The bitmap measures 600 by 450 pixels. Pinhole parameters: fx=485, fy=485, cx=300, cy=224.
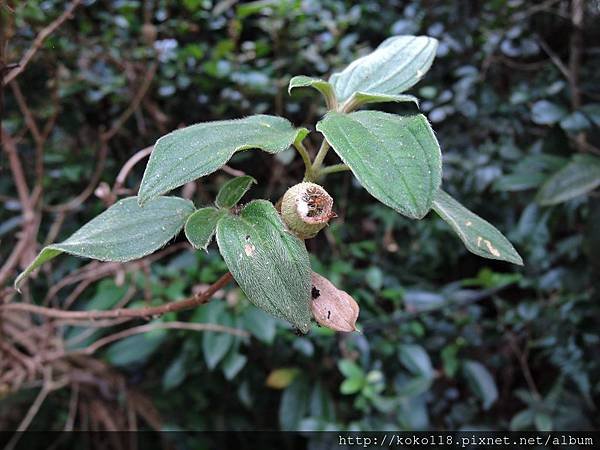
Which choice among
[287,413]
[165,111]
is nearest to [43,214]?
[165,111]

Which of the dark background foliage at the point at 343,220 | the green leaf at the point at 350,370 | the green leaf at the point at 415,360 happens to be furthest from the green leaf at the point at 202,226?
the green leaf at the point at 415,360

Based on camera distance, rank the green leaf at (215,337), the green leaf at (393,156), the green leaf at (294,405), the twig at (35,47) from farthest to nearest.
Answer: the green leaf at (294,405)
the green leaf at (215,337)
the twig at (35,47)
the green leaf at (393,156)

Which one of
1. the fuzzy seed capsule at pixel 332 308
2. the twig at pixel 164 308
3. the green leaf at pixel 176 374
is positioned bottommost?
the green leaf at pixel 176 374

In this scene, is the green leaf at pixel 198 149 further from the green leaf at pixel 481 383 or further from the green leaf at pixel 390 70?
the green leaf at pixel 481 383

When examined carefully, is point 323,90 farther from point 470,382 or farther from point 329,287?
point 470,382

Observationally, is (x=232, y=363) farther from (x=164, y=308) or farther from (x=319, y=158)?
(x=319, y=158)

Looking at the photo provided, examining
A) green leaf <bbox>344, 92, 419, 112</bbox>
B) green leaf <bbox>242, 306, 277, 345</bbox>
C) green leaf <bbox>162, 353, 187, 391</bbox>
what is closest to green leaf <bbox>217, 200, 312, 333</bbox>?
green leaf <bbox>344, 92, 419, 112</bbox>

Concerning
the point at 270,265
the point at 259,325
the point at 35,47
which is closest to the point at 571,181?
the point at 259,325
